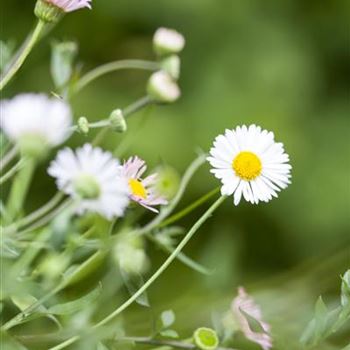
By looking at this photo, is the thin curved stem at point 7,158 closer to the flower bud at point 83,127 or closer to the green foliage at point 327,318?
the flower bud at point 83,127

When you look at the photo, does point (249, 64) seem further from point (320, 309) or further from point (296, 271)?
point (320, 309)

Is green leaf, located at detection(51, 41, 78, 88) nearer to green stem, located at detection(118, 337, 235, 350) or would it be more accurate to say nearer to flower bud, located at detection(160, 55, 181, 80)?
flower bud, located at detection(160, 55, 181, 80)

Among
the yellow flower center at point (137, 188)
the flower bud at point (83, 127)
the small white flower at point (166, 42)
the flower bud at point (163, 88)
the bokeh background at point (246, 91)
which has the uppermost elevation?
the bokeh background at point (246, 91)

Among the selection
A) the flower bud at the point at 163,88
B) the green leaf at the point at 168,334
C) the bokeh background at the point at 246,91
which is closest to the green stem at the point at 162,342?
the green leaf at the point at 168,334

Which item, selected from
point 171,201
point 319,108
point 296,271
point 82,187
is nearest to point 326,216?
point 319,108

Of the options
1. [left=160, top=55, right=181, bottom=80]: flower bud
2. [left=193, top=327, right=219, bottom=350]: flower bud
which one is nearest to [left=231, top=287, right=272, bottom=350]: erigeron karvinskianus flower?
[left=193, top=327, right=219, bottom=350]: flower bud

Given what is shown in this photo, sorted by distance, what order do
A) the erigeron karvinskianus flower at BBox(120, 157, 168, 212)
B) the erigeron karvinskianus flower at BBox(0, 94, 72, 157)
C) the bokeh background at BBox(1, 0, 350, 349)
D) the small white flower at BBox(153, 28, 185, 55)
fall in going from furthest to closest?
the bokeh background at BBox(1, 0, 350, 349) < the small white flower at BBox(153, 28, 185, 55) < the erigeron karvinskianus flower at BBox(120, 157, 168, 212) < the erigeron karvinskianus flower at BBox(0, 94, 72, 157)
